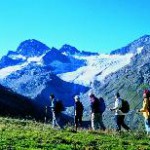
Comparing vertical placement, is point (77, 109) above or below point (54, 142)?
above

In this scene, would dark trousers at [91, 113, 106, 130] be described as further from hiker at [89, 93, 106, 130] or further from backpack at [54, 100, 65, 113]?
backpack at [54, 100, 65, 113]

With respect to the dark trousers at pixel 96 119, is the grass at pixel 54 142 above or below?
below

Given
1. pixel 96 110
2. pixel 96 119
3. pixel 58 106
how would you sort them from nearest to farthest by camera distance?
1. pixel 96 110
2. pixel 96 119
3. pixel 58 106

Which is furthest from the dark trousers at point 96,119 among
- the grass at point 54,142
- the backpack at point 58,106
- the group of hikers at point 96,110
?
the grass at point 54,142

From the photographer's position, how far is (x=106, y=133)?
109ft

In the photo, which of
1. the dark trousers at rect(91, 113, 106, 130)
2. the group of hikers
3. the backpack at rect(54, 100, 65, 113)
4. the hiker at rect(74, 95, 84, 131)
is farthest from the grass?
the backpack at rect(54, 100, 65, 113)

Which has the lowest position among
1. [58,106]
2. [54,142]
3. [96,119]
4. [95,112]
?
[54,142]

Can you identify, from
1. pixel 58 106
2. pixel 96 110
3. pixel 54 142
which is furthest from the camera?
pixel 58 106

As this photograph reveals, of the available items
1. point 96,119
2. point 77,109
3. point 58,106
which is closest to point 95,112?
point 96,119

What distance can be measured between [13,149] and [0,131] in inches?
308

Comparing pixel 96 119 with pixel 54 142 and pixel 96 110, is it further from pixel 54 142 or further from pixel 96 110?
pixel 54 142

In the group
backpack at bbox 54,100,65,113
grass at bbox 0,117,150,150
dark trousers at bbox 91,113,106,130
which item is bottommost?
grass at bbox 0,117,150,150

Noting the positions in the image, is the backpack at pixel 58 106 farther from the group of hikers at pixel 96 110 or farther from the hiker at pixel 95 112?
the hiker at pixel 95 112

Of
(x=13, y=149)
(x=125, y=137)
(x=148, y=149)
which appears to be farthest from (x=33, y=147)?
(x=125, y=137)
